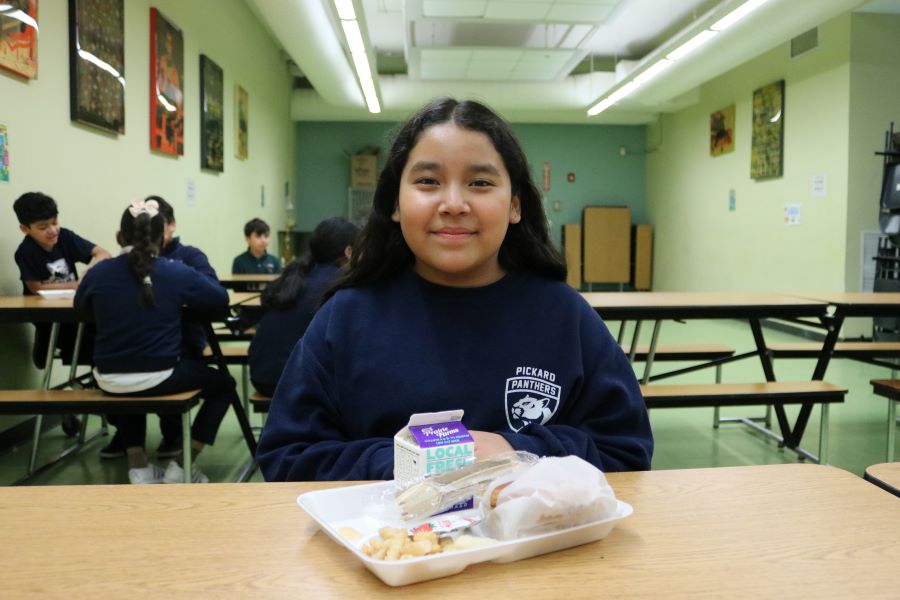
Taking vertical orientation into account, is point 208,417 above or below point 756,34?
below

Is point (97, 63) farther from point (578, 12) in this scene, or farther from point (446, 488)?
point (446, 488)

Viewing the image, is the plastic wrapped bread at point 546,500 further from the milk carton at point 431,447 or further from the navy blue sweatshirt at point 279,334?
the navy blue sweatshirt at point 279,334

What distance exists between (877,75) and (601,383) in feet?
22.7

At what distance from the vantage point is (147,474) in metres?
2.99

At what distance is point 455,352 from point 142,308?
2.03m

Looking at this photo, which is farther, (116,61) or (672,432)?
(116,61)

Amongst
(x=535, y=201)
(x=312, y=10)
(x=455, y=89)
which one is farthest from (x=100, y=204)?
(x=455, y=89)

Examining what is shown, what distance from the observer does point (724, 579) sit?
2.06ft

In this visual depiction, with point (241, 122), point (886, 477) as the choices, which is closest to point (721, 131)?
point (241, 122)

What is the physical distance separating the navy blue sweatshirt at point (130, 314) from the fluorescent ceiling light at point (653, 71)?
576cm

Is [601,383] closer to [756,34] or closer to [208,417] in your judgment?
[208,417]

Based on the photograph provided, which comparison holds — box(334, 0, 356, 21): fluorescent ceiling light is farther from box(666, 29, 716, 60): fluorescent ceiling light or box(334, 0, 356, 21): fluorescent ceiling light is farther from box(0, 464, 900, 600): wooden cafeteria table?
box(0, 464, 900, 600): wooden cafeteria table

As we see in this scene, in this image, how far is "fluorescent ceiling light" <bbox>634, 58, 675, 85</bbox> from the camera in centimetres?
727

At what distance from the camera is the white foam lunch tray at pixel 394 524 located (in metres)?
0.61
